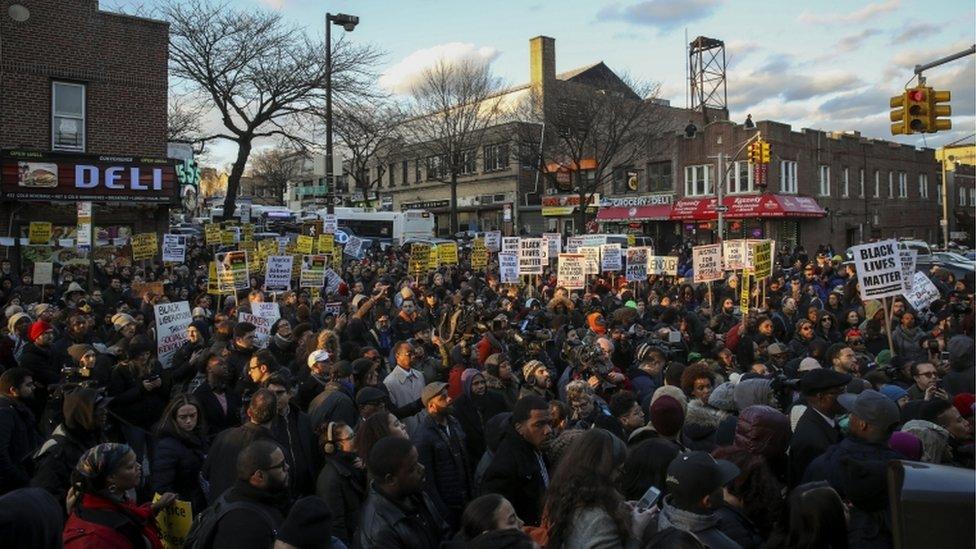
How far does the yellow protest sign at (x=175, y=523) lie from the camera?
4.34 m

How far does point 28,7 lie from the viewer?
2062 cm

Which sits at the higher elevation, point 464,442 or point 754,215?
point 754,215

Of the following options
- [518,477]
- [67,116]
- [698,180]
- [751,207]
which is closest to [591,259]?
[67,116]

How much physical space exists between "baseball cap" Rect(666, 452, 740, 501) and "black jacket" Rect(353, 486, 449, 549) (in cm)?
125

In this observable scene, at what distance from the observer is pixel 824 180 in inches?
1742

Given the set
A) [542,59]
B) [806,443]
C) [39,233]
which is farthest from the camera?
[542,59]

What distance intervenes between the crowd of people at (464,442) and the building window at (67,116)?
13828mm

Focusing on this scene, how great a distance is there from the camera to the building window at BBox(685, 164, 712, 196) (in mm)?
43188

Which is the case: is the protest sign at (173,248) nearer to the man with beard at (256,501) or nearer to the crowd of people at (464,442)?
the crowd of people at (464,442)

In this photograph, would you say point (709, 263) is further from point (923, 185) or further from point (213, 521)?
point (923, 185)

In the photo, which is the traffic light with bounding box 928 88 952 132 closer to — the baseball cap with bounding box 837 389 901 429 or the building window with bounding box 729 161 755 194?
the baseball cap with bounding box 837 389 901 429

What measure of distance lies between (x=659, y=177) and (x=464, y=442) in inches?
1645

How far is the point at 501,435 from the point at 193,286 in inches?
647

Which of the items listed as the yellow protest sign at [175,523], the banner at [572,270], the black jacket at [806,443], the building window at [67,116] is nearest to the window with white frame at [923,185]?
the banner at [572,270]
